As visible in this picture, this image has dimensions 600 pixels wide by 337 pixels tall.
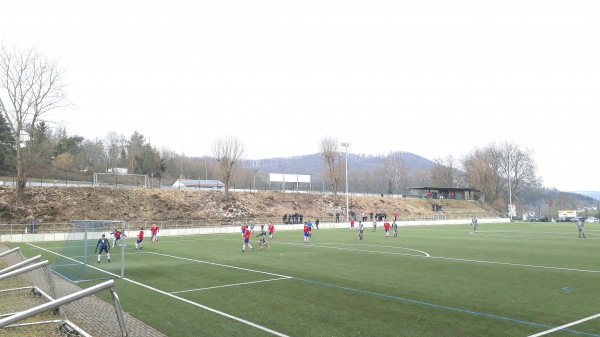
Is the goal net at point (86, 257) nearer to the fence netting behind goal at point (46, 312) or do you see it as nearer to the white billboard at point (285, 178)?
the fence netting behind goal at point (46, 312)

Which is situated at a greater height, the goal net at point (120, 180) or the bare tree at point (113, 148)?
the bare tree at point (113, 148)

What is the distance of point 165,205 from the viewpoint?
6134cm

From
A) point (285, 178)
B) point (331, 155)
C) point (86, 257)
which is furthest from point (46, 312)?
point (331, 155)

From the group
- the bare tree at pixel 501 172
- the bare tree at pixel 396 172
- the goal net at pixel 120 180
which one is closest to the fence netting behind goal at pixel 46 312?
the goal net at pixel 120 180

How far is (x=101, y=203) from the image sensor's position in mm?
56625

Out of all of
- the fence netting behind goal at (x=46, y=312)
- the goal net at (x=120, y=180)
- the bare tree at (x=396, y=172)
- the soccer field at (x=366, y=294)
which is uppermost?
the bare tree at (x=396, y=172)

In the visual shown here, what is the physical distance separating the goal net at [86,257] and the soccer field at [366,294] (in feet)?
2.10

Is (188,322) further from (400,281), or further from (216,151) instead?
(216,151)

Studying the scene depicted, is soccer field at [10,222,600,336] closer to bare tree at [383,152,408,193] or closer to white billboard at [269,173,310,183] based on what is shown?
white billboard at [269,173,310,183]

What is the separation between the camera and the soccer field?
1055cm

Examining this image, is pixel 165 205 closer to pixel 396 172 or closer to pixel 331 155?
pixel 331 155

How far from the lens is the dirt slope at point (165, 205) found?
169 ft

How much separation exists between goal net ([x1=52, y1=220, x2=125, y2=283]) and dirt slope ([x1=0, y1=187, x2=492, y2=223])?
113 feet

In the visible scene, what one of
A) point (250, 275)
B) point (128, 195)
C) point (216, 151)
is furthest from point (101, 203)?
point (250, 275)
